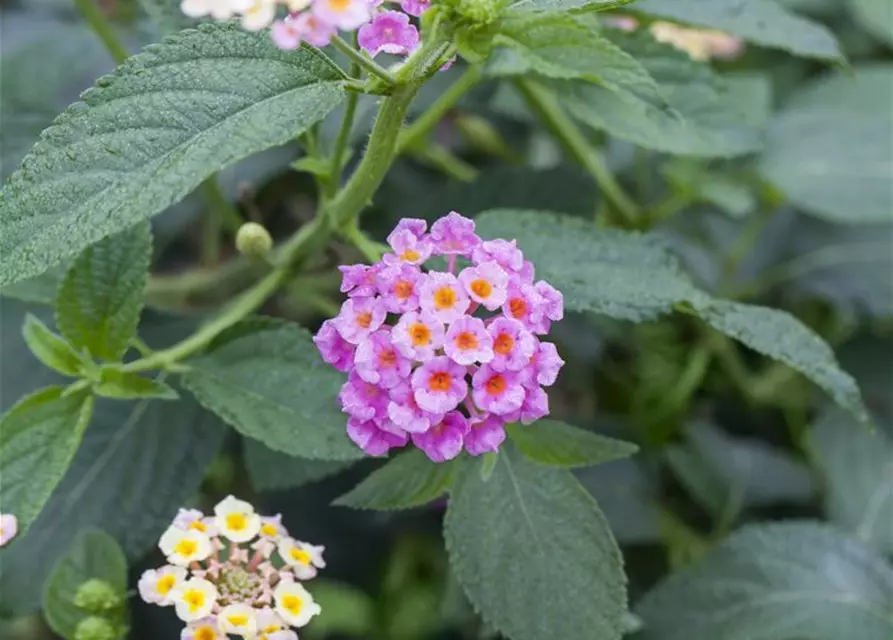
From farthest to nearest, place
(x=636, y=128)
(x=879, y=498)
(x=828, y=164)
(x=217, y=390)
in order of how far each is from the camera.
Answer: (x=828, y=164)
(x=879, y=498)
(x=636, y=128)
(x=217, y=390)

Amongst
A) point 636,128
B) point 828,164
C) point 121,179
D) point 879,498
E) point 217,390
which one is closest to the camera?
point 121,179

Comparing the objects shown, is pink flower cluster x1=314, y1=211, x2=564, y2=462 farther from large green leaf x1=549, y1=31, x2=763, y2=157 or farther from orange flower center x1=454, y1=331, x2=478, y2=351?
large green leaf x1=549, y1=31, x2=763, y2=157

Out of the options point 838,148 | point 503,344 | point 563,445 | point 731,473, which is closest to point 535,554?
point 563,445

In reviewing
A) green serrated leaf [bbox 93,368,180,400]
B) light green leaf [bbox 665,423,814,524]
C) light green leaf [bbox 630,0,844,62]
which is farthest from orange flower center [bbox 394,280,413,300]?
light green leaf [bbox 665,423,814,524]

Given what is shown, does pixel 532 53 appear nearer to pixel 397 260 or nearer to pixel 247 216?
pixel 397 260

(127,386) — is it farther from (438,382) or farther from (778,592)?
(778,592)

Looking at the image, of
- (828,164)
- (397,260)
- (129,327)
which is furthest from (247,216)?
(828,164)
